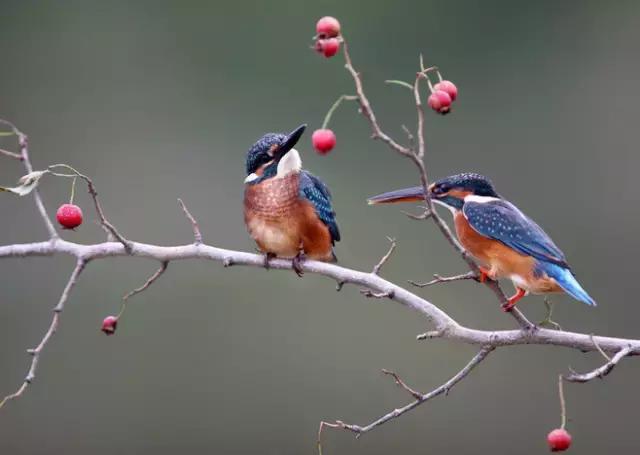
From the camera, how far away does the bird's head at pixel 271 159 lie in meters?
3.20

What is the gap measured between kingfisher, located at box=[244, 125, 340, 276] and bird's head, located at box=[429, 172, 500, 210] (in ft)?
1.18

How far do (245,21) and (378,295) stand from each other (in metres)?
5.89

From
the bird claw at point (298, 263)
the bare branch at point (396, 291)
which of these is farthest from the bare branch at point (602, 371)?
the bird claw at point (298, 263)

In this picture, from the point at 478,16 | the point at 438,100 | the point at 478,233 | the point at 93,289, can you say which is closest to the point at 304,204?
the point at 478,233

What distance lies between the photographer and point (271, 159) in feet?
10.6

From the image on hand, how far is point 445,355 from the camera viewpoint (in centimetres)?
754

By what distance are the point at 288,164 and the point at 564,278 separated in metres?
0.89

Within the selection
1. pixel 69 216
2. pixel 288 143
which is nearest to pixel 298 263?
pixel 288 143

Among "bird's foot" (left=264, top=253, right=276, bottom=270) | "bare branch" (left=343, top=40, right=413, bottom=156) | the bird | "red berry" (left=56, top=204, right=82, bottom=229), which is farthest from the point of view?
"bird's foot" (left=264, top=253, right=276, bottom=270)

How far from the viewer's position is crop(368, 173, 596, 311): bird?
2.83 metres

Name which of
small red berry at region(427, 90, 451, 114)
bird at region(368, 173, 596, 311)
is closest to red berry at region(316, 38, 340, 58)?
small red berry at region(427, 90, 451, 114)

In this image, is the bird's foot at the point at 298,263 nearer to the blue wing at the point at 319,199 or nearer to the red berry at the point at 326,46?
the blue wing at the point at 319,199

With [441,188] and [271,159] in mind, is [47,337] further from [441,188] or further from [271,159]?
[441,188]

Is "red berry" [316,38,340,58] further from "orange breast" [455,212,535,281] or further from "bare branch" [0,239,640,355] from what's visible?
"orange breast" [455,212,535,281]
